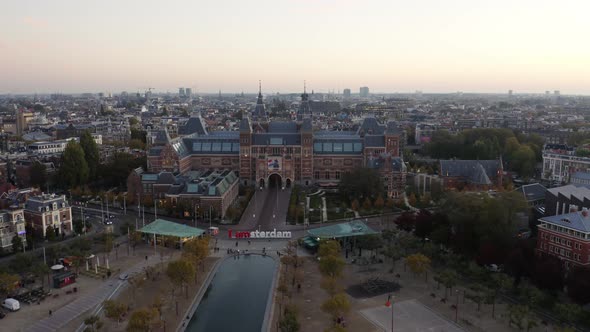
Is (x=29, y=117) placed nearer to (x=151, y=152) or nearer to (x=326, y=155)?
(x=151, y=152)

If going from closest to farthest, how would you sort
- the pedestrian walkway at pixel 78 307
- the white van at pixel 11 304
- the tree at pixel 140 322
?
the tree at pixel 140 322
the pedestrian walkway at pixel 78 307
the white van at pixel 11 304

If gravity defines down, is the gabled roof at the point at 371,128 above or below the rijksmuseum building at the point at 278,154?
above

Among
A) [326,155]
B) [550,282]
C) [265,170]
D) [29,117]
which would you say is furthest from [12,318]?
[29,117]

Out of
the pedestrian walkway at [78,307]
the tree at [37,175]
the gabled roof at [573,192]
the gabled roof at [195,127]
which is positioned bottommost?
the pedestrian walkway at [78,307]

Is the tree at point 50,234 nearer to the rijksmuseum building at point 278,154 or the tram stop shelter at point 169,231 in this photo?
the tram stop shelter at point 169,231

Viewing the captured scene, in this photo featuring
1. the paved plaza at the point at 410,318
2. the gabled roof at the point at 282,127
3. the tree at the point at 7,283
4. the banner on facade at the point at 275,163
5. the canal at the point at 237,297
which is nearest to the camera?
the paved plaza at the point at 410,318

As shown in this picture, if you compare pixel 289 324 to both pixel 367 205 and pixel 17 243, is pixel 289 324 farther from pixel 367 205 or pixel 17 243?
pixel 367 205

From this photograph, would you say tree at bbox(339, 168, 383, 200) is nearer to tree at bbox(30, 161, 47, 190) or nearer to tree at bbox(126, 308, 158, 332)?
tree at bbox(126, 308, 158, 332)

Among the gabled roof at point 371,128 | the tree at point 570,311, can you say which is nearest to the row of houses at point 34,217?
the tree at point 570,311
